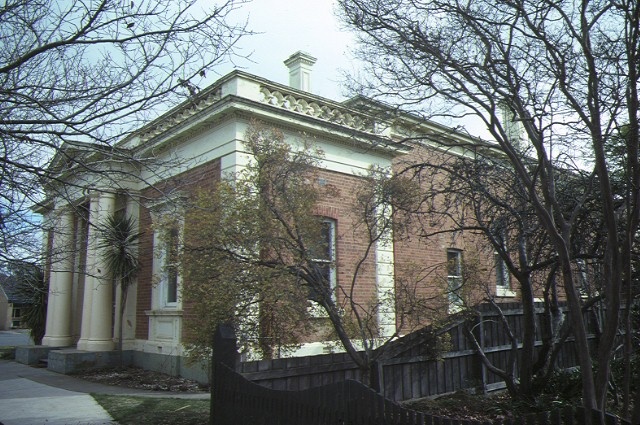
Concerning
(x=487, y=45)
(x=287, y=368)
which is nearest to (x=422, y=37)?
(x=487, y=45)

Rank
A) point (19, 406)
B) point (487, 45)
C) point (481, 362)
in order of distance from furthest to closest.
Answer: point (481, 362) < point (19, 406) < point (487, 45)

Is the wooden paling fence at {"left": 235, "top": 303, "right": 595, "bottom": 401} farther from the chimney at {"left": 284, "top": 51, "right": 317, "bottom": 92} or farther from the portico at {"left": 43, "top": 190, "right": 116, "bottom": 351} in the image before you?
the chimney at {"left": 284, "top": 51, "right": 317, "bottom": 92}

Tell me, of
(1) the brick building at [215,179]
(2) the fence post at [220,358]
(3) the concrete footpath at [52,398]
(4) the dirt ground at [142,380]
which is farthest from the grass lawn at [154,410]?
(1) the brick building at [215,179]

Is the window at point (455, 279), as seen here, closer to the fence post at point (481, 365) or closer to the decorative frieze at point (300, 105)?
the fence post at point (481, 365)

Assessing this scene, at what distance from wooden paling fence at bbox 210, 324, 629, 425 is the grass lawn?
1.48 meters

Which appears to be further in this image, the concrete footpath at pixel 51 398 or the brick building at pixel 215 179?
the brick building at pixel 215 179

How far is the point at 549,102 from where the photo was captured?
293 inches

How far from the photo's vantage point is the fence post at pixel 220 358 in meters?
6.57

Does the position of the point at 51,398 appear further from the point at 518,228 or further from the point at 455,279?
the point at 518,228

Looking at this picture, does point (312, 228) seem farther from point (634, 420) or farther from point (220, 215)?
point (634, 420)

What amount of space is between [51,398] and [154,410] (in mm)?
2824

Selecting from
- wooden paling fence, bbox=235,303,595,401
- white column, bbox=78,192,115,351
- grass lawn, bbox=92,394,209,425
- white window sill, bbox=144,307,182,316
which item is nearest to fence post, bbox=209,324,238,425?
Answer: wooden paling fence, bbox=235,303,595,401

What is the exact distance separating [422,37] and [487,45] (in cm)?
82

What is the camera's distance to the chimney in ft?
49.5
